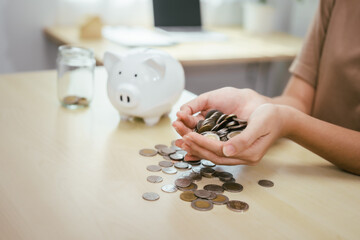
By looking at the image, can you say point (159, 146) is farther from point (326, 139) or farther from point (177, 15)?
point (177, 15)

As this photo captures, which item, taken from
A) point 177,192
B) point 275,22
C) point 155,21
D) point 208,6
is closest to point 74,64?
point 177,192

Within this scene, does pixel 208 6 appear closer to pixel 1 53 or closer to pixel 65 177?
pixel 1 53

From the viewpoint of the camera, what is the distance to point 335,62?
120 cm

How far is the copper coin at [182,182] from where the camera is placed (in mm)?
795

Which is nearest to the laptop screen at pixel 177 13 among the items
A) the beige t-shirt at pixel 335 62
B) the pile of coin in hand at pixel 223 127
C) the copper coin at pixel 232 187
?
the beige t-shirt at pixel 335 62

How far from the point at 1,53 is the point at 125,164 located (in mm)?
1733

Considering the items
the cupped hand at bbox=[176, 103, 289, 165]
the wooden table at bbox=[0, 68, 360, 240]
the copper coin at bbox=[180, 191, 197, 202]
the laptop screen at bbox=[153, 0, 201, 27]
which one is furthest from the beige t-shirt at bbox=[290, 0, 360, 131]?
the laptop screen at bbox=[153, 0, 201, 27]

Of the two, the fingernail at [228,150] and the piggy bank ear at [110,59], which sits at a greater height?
the piggy bank ear at [110,59]

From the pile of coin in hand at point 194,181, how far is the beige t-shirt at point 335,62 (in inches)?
19.8

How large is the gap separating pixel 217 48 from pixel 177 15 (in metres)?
0.38

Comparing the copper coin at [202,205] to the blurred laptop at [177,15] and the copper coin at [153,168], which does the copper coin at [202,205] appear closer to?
the copper coin at [153,168]

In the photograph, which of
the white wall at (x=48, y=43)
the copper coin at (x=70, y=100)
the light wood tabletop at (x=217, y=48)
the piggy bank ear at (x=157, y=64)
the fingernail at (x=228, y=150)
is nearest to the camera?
Answer: the fingernail at (x=228, y=150)

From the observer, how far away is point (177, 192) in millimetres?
776

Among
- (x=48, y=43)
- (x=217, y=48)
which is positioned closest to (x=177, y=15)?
(x=217, y=48)
